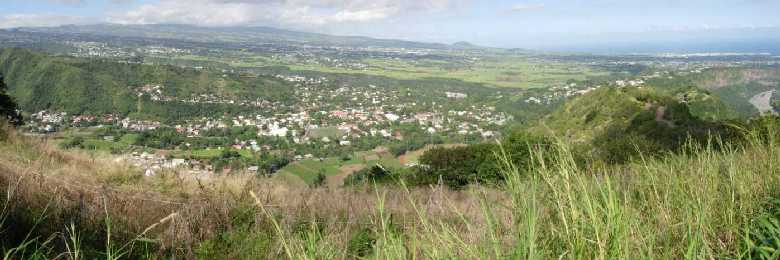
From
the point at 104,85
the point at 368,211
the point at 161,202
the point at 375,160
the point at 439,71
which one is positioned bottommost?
the point at 375,160

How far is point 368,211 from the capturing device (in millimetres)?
4344

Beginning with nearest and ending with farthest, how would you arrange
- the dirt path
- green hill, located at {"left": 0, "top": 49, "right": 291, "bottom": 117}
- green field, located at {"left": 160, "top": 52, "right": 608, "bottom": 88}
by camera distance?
green hill, located at {"left": 0, "top": 49, "right": 291, "bottom": 117}
the dirt path
green field, located at {"left": 160, "top": 52, "right": 608, "bottom": 88}

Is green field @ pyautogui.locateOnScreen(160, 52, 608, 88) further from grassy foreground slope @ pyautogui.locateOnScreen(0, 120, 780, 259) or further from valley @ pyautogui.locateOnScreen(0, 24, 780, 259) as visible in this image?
grassy foreground slope @ pyautogui.locateOnScreen(0, 120, 780, 259)

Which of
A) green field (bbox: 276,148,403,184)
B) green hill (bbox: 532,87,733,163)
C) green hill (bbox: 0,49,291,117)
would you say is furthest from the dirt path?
green hill (bbox: 0,49,291,117)

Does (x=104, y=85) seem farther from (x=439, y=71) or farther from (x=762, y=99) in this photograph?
(x=762, y=99)

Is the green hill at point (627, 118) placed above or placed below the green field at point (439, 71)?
below

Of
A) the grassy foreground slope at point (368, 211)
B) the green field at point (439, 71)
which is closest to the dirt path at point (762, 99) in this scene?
the green field at point (439, 71)

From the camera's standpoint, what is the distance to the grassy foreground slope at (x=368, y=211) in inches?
45.6

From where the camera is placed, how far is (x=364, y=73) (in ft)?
276

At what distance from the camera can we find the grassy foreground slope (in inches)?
45.6

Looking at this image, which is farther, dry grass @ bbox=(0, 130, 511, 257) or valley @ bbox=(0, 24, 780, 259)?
dry grass @ bbox=(0, 130, 511, 257)

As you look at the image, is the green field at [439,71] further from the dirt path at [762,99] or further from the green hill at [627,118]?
the green hill at [627,118]

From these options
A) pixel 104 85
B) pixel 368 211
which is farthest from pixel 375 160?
pixel 104 85

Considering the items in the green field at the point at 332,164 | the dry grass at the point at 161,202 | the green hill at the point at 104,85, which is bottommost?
the green field at the point at 332,164
